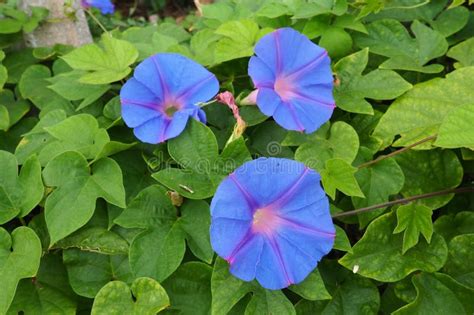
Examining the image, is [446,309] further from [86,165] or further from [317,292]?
[86,165]

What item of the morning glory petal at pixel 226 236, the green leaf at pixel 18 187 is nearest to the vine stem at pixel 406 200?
the morning glory petal at pixel 226 236

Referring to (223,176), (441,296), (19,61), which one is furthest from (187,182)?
(19,61)

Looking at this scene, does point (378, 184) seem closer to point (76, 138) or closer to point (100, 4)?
point (76, 138)

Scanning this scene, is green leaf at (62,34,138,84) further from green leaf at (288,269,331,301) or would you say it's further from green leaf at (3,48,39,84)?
green leaf at (288,269,331,301)

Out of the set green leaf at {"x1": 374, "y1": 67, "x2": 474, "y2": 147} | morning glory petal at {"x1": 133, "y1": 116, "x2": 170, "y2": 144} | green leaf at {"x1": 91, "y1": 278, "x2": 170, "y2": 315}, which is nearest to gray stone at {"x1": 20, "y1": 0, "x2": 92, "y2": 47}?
morning glory petal at {"x1": 133, "y1": 116, "x2": 170, "y2": 144}

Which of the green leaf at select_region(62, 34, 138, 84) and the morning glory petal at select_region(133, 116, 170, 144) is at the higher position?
the green leaf at select_region(62, 34, 138, 84)

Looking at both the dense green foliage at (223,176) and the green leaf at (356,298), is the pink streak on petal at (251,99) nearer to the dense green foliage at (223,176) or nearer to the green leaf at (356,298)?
the dense green foliage at (223,176)
